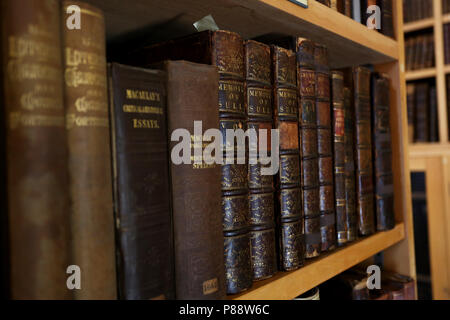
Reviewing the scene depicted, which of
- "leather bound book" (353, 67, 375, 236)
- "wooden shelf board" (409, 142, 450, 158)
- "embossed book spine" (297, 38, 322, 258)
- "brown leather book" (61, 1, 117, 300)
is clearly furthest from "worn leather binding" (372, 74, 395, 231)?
"wooden shelf board" (409, 142, 450, 158)

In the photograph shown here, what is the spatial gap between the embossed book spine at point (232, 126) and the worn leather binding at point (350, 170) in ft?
1.02

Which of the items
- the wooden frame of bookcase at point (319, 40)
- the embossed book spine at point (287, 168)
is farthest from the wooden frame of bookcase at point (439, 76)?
the embossed book spine at point (287, 168)

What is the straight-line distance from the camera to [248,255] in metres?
0.51

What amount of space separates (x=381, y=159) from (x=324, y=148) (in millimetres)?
234

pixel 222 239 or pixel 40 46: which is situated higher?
pixel 40 46

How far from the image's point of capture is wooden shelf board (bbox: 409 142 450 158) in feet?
5.97

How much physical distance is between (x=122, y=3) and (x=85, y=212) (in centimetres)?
31

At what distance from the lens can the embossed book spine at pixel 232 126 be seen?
49cm

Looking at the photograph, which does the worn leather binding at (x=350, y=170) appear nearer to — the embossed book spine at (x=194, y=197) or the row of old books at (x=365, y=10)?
the row of old books at (x=365, y=10)

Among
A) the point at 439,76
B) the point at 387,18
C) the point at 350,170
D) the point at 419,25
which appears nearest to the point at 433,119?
the point at 439,76

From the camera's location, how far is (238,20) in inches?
24.8

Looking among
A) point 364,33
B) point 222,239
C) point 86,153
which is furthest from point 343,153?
point 86,153
